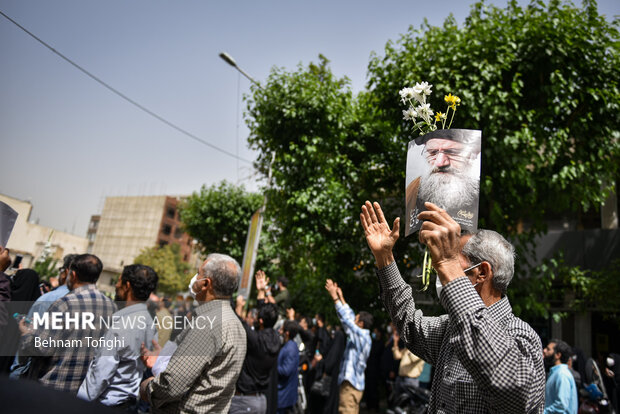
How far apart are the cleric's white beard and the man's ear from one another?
0.32 m

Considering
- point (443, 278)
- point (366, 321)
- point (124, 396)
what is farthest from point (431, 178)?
point (366, 321)

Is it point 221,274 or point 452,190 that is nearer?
point 452,190

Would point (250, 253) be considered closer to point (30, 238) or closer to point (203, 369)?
point (203, 369)

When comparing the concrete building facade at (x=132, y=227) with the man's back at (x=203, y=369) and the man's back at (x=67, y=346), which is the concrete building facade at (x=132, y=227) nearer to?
the man's back at (x=67, y=346)

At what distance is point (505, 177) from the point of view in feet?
22.3

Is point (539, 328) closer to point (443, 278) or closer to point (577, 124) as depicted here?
point (577, 124)

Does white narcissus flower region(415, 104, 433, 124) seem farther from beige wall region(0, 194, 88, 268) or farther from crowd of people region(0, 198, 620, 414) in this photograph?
beige wall region(0, 194, 88, 268)

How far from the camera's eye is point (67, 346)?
3.19 metres

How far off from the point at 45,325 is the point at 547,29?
802 cm

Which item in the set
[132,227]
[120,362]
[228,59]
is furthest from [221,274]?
[132,227]

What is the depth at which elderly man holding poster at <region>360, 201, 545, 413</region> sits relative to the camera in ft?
4.63

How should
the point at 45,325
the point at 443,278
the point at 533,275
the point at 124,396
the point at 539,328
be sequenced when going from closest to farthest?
the point at 443,278 → the point at 45,325 → the point at 124,396 → the point at 533,275 → the point at 539,328

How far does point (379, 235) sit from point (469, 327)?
87 centimetres

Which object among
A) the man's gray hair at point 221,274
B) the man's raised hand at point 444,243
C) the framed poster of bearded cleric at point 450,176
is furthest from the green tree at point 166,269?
the man's raised hand at point 444,243
